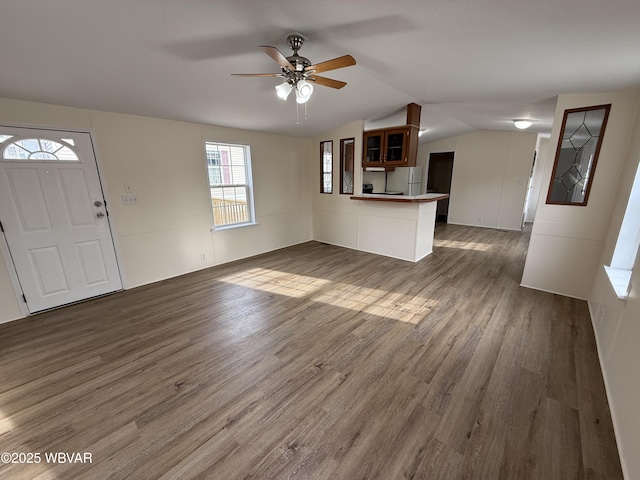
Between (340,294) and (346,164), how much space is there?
9.38ft

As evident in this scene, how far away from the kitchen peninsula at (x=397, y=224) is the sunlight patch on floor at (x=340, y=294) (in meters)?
1.50

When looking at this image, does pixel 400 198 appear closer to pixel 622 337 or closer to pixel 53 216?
pixel 622 337

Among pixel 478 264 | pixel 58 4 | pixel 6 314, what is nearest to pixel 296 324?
pixel 58 4

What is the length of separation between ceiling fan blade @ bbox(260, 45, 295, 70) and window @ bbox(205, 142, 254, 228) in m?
2.57

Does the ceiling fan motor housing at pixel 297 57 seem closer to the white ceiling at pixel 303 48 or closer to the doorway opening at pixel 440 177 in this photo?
the white ceiling at pixel 303 48

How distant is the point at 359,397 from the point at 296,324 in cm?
103

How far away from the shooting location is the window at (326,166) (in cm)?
528

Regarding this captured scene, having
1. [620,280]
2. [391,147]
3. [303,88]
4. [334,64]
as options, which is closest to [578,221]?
[620,280]

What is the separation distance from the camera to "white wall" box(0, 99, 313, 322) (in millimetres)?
2904

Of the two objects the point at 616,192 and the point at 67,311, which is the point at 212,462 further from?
the point at 616,192

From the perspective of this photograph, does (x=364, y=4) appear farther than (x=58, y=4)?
Yes

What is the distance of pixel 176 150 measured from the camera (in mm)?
3695

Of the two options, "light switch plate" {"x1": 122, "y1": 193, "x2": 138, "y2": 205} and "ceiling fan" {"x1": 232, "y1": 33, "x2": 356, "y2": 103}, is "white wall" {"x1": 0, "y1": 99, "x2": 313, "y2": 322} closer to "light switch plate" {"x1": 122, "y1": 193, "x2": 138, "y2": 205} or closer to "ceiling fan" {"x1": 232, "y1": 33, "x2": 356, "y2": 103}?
"light switch plate" {"x1": 122, "y1": 193, "x2": 138, "y2": 205}

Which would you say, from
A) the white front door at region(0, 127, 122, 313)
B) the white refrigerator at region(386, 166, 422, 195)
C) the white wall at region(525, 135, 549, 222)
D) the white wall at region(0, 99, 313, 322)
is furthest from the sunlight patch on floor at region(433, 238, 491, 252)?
the white front door at region(0, 127, 122, 313)
